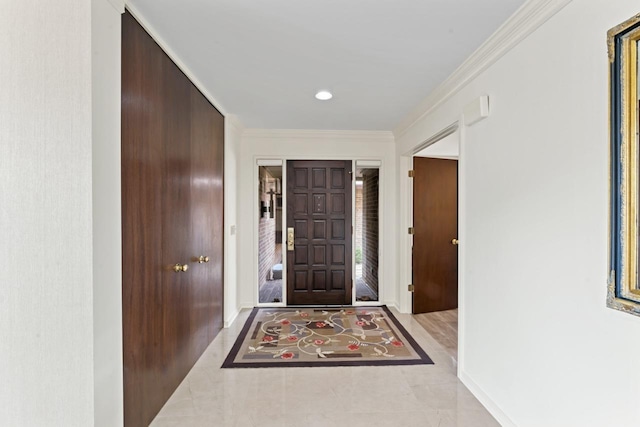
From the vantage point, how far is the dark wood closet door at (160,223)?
1589 mm

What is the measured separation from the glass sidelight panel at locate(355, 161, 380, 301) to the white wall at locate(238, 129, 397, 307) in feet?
0.79

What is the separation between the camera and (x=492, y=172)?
6.35ft

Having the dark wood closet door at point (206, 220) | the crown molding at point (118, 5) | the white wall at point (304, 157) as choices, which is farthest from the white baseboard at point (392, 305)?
the crown molding at point (118, 5)

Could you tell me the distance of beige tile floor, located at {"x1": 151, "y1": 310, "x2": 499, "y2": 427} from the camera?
1873 millimetres

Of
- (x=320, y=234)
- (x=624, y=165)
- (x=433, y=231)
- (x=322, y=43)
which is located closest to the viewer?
(x=624, y=165)

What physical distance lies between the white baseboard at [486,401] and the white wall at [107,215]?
6.90 feet

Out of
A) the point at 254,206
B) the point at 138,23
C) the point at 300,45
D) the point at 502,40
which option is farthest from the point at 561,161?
the point at 254,206

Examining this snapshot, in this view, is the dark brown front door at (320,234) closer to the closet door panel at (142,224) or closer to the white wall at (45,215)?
the closet door panel at (142,224)

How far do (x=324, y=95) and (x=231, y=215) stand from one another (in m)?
1.70

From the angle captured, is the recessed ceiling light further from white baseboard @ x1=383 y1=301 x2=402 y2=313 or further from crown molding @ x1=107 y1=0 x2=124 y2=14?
white baseboard @ x1=383 y1=301 x2=402 y2=313

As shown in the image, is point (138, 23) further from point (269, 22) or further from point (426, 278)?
point (426, 278)

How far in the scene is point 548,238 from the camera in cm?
149

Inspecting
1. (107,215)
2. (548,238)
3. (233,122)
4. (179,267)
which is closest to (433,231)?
(548,238)

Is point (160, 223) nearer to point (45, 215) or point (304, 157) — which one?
point (45, 215)
